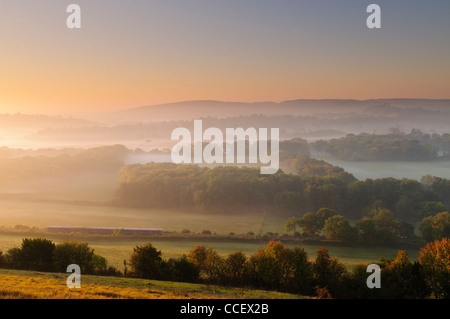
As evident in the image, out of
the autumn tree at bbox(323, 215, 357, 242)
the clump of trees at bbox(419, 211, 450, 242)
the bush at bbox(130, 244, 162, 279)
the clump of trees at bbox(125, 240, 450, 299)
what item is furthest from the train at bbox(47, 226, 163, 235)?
the clump of trees at bbox(419, 211, 450, 242)

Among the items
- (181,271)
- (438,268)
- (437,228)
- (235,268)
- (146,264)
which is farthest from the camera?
(437,228)

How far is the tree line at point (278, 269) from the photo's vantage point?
102ft

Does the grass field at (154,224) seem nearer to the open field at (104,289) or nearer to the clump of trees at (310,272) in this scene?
the clump of trees at (310,272)

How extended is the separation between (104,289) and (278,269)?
57.3 ft

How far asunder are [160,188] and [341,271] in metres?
58.1

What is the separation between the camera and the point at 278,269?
34.6 m

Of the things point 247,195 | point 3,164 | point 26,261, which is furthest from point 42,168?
point 26,261

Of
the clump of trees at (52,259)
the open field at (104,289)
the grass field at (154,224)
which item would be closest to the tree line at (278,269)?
the clump of trees at (52,259)

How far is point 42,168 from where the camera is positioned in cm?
11431

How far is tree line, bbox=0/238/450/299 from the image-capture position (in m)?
31.2

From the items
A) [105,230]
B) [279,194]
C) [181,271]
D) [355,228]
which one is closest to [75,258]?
[181,271]

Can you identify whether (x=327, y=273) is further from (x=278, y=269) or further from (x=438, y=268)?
(x=438, y=268)

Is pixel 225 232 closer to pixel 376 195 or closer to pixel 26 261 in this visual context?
pixel 26 261

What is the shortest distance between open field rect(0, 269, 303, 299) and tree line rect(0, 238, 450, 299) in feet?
11.4
